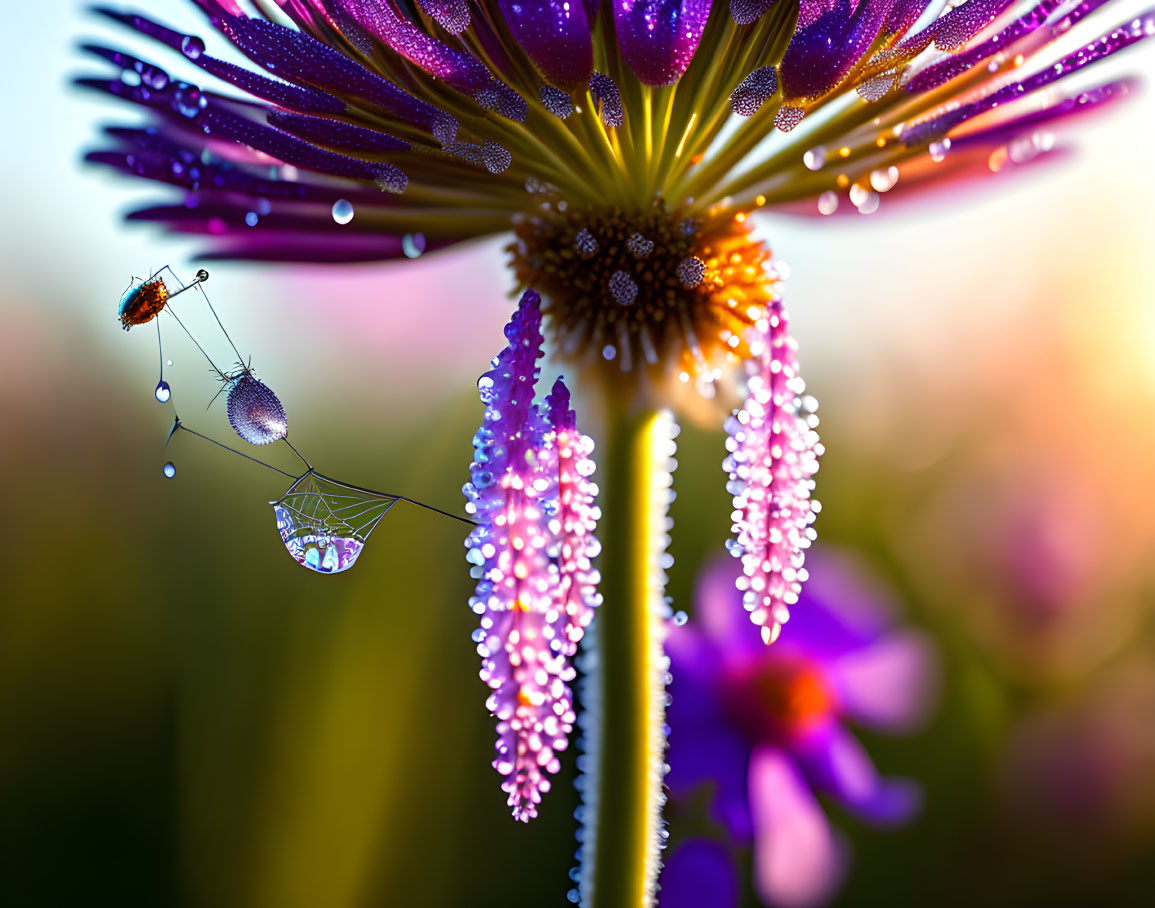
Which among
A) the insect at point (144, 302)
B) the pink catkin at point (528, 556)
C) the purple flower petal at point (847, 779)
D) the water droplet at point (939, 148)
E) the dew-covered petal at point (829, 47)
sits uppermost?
the water droplet at point (939, 148)

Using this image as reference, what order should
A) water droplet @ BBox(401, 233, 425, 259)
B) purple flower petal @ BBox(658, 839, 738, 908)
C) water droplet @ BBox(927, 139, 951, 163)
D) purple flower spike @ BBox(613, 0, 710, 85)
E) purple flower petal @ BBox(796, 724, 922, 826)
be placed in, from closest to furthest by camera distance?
purple flower spike @ BBox(613, 0, 710, 85)
water droplet @ BBox(927, 139, 951, 163)
water droplet @ BBox(401, 233, 425, 259)
purple flower petal @ BBox(658, 839, 738, 908)
purple flower petal @ BBox(796, 724, 922, 826)

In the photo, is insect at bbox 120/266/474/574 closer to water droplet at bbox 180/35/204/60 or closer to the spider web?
the spider web

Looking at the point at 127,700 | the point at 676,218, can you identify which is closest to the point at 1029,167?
the point at 676,218

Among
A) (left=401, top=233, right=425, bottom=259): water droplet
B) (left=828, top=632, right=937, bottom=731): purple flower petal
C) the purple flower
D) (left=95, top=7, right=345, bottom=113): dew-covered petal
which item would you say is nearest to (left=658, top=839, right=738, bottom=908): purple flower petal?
the purple flower

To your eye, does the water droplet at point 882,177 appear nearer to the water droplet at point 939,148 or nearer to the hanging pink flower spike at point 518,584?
the water droplet at point 939,148

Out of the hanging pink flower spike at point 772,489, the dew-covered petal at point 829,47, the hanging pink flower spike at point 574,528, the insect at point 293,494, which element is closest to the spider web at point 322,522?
the insect at point 293,494

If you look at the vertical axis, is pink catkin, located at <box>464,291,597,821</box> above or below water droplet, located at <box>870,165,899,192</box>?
below
